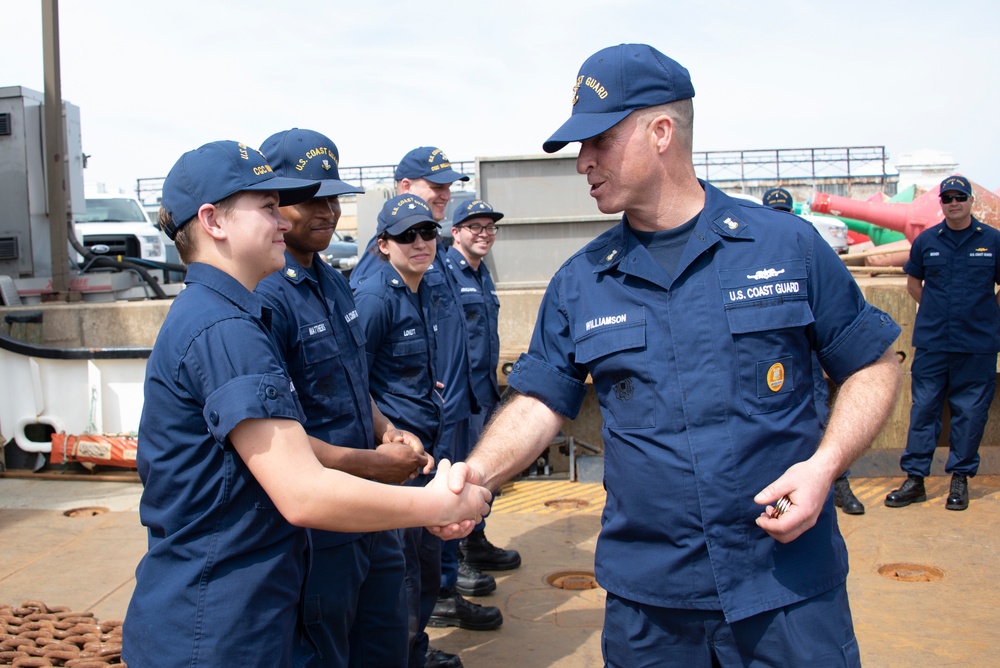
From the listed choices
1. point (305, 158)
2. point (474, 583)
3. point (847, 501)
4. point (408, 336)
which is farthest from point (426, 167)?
point (847, 501)

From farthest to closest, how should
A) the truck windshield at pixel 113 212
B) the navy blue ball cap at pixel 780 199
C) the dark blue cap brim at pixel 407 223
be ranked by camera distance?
1. the truck windshield at pixel 113 212
2. the navy blue ball cap at pixel 780 199
3. the dark blue cap brim at pixel 407 223

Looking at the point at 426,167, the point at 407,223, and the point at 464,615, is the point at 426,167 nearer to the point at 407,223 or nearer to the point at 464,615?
the point at 407,223

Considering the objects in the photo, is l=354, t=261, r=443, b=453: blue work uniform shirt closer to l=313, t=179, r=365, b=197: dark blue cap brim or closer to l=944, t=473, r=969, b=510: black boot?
l=313, t=179, r=365, b=197: dark blue cap brim

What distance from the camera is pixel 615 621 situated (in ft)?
7.56

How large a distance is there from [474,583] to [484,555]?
1.22ft

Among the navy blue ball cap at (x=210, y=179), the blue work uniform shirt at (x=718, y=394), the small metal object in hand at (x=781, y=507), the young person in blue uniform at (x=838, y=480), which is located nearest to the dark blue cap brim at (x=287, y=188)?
the navy blue ball cap at (x=210, y=179)

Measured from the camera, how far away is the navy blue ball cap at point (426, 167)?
542 cm

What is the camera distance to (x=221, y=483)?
204 cm

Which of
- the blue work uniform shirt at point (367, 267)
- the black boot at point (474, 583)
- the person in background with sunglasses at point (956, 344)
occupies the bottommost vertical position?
the black boot at point (474, 583)

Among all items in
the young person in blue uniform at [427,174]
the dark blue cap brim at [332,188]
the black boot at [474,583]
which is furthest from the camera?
the young person in blue uniform at [427,174]

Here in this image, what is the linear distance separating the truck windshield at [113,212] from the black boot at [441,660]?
15.2 metres

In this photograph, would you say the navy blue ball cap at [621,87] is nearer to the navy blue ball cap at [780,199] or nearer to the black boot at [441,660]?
the black boot at [441,660]

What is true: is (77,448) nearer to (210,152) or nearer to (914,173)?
(210,152)

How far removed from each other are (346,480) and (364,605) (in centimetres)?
106
